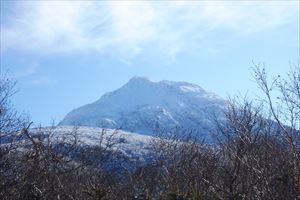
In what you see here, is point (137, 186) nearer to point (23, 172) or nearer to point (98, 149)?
point (98, 149)

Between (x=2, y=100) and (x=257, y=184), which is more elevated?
(x=2, y=100)

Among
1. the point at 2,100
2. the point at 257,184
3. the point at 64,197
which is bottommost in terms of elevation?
the point at 64,197

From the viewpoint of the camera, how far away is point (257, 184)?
10.7 meters

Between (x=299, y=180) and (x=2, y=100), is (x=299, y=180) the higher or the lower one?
the lower one

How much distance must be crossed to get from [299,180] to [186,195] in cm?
284

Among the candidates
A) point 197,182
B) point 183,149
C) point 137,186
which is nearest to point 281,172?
point 197,182

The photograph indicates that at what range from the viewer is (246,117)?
1466 cm

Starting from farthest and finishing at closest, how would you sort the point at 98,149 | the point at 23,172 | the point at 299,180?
the point at 98,149
the point at 23,172
the point at 299,180

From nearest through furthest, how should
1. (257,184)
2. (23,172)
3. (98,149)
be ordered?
(257,184) → (23,172) → (98,149)

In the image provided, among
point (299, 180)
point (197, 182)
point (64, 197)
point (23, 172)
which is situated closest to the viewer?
point (299, 180)

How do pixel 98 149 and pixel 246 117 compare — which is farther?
pixel 98 149

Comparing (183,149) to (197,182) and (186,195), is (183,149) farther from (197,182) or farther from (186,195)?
(186,195)

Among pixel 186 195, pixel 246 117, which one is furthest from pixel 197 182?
pixel 186 195

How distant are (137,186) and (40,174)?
23.4ft
